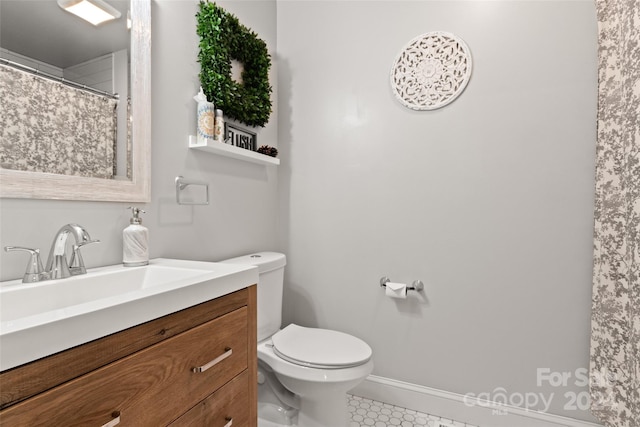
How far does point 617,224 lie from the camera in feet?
4.01

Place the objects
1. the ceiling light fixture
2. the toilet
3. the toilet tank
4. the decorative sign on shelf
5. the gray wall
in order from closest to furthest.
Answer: the ceiling light fixture < the toilet < the gray wall < the toilet tank < the decorative sign on shelf

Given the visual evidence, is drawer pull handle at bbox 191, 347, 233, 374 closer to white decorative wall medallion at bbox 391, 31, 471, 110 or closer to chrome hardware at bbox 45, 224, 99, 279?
chrome hardware at bbox 45, 224, 99, 279

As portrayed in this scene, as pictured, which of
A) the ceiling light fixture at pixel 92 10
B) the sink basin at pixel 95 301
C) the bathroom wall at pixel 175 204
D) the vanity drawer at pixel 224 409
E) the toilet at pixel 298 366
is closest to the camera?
the sink basin at pixel 95 301

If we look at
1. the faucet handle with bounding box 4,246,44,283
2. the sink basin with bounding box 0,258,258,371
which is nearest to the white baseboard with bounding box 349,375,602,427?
the sink basin with bounding box 0,258,258,371

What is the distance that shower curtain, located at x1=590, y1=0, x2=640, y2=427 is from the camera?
1093 millimetres

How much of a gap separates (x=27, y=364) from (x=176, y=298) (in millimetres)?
281

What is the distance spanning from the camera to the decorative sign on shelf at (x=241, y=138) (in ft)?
5.38

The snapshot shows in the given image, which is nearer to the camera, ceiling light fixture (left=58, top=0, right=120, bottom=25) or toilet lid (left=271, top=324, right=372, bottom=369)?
ceiling light fixture (left=58, top=0, right=120, bottom=25)

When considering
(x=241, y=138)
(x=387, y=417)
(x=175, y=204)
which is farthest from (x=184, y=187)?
(x=387, y=417)

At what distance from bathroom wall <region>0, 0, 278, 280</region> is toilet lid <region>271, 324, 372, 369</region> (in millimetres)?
510

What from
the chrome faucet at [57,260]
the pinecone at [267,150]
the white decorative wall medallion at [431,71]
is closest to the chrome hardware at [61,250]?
the chrome faucet at [57,260]

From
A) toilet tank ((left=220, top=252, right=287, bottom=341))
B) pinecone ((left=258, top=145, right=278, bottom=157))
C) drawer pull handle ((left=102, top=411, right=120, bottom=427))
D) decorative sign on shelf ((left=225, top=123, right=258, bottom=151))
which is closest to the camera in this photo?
drawer pull handle ((left=102, top=411, right=120, bottom=427))

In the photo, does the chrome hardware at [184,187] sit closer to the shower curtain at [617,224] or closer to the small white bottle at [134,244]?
the small white bottle at [134,244]

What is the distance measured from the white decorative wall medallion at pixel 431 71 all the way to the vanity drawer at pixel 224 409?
1484 millimetres
